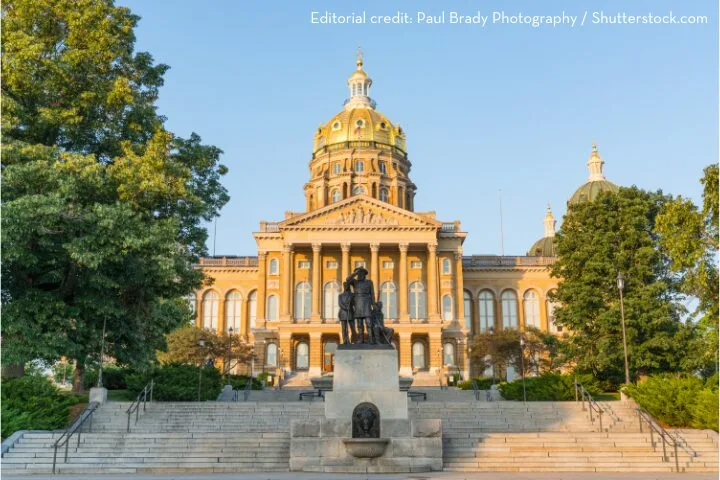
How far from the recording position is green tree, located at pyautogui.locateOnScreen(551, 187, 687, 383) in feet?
112

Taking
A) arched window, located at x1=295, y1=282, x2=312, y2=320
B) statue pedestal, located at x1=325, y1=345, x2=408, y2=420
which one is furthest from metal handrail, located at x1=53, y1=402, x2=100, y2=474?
arched window, located at x1=295, y1=282, x2=312, y2=320

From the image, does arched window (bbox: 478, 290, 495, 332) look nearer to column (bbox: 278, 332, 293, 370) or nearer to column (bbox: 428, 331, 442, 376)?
column (bbox: 428, 331, 442, 376)

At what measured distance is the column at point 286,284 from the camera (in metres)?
57.6

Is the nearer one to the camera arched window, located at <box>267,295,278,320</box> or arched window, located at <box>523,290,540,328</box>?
arched window, located at <box>267,295,278,320</box>

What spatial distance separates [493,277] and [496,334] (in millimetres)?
17525

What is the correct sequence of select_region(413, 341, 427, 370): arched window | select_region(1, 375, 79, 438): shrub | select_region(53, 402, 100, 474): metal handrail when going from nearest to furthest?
select_region(53, 402, 100, 474): metal handrail, select_region(1, 375, 79, 438): shrub, select_region(413, 341, 427, 370): arched window

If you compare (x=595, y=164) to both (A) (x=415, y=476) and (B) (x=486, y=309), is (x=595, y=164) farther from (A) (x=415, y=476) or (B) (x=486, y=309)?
(A) (x=415, y=476)

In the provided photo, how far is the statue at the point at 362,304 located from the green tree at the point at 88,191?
6.81m

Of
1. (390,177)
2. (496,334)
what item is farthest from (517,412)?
(390,177)

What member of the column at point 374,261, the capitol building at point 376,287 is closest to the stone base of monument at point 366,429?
the capitol building at point 376,287

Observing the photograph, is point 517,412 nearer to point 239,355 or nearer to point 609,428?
point 609,428

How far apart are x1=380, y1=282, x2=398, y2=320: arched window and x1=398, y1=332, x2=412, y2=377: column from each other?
3334 mm

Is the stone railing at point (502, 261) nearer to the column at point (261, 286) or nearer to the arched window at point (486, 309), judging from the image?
the arched window at point (486, 309)

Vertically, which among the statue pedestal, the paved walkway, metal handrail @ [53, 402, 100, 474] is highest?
the statue pedestal
